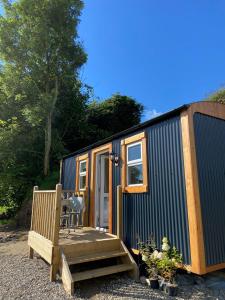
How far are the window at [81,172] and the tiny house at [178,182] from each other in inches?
67.3

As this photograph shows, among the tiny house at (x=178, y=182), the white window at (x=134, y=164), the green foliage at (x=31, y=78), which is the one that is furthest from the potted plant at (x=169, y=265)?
the green foliage at (x=31, y=78)

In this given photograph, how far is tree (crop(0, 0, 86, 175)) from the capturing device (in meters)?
13.3

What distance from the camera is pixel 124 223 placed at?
5406 mm

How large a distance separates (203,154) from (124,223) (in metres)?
2.45

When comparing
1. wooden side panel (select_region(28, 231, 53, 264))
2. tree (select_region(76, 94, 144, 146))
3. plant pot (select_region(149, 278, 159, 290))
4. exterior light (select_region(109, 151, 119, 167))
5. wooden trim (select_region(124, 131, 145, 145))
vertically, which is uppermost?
tree (select_region(76, 94, 144, 146))

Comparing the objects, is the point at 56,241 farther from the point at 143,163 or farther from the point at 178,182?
the point at 178,182

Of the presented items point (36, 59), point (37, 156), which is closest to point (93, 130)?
point (37, 156)

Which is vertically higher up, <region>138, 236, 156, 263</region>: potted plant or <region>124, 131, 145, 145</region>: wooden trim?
<region>124, 131, 145, 145</region>: wooden trim

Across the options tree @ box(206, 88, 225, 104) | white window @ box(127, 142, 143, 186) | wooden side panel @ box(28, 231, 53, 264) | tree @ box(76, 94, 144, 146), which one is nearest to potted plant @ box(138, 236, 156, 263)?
white window @ box(127, 142, 143, 186)

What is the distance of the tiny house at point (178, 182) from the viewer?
389 centimetres

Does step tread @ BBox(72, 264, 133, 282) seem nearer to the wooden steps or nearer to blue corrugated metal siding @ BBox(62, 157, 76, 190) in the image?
the wooden steps

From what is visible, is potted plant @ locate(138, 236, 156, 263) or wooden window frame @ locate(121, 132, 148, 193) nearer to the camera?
potted plant @ locate(138, 236, 156, 263)

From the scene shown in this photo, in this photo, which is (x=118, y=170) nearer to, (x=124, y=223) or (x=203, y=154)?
(x=124, y=223)

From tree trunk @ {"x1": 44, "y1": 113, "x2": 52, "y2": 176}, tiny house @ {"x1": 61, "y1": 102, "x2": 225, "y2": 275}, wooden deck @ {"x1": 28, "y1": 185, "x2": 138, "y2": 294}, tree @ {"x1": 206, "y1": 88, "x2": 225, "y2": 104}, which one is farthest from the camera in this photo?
tree @ {"x1": 206, "y1": 88, "x2": 225, "y2": 104}
